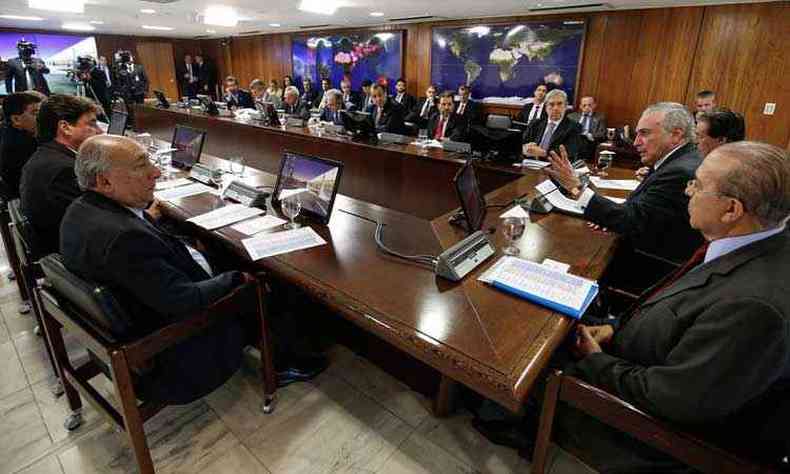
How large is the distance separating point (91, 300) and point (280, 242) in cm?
65

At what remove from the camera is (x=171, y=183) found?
2477 mm

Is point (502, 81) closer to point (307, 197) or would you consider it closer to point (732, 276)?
point (307, 197)

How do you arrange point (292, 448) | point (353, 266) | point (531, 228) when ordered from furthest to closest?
point (531, 228) < point (292, 448) < point (353, 266)

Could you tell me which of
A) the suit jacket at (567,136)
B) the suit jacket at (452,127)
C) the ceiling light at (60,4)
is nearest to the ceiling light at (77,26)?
the ceiling light at (60,4)

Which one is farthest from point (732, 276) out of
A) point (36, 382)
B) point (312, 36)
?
point (312, 36)

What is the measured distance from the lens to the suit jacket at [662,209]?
1.74 meters

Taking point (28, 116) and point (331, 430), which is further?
point (28, 116)

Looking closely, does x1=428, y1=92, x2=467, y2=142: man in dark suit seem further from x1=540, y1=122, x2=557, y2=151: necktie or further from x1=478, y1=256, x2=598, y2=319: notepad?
x1=478, y1=256, x2=598, y2=319: notepad

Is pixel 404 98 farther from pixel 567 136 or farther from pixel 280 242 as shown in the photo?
pixel 280 242

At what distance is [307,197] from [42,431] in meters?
1.42

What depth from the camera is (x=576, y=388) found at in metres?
1.04

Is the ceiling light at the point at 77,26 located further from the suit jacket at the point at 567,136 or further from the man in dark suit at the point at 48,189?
the suit jacket at the point at 567,136

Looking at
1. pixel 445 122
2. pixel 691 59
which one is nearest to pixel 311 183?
pixel 445 122

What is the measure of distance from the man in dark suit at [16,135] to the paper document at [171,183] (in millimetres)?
789
